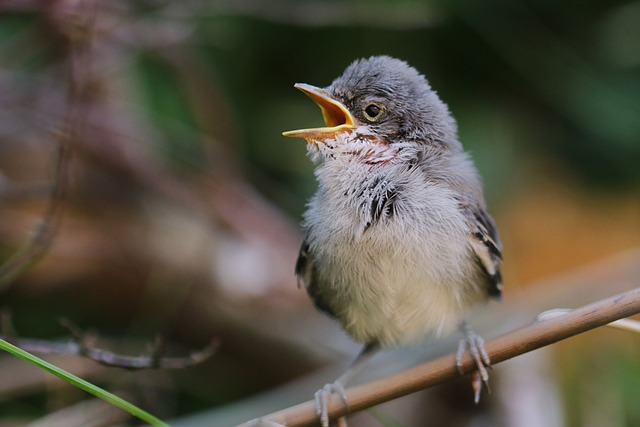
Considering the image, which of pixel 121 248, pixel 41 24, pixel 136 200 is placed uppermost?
pixel 41 24

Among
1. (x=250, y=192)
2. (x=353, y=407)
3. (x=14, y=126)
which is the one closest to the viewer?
(x=353, y=407)

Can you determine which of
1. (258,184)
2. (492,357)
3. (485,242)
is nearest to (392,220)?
(485,242)

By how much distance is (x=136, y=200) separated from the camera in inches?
154

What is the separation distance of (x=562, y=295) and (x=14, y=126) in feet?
8.68

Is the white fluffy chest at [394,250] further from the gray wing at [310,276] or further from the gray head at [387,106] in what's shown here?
the gray head at [387,106]

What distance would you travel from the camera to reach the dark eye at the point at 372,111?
2.43m

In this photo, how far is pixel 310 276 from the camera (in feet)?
8.27

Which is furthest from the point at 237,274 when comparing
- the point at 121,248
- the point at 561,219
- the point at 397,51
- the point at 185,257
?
the point at 561,219

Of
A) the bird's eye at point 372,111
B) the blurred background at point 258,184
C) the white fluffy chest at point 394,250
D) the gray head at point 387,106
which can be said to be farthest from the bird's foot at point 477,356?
the blurred background at point 258,184

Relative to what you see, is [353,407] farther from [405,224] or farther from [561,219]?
[561,219]

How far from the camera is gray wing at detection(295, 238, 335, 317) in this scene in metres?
2.45

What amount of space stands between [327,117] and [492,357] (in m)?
1.02

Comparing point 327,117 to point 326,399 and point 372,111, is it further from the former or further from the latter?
point 326,399

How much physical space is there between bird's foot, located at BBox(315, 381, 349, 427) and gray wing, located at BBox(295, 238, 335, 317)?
33cm
